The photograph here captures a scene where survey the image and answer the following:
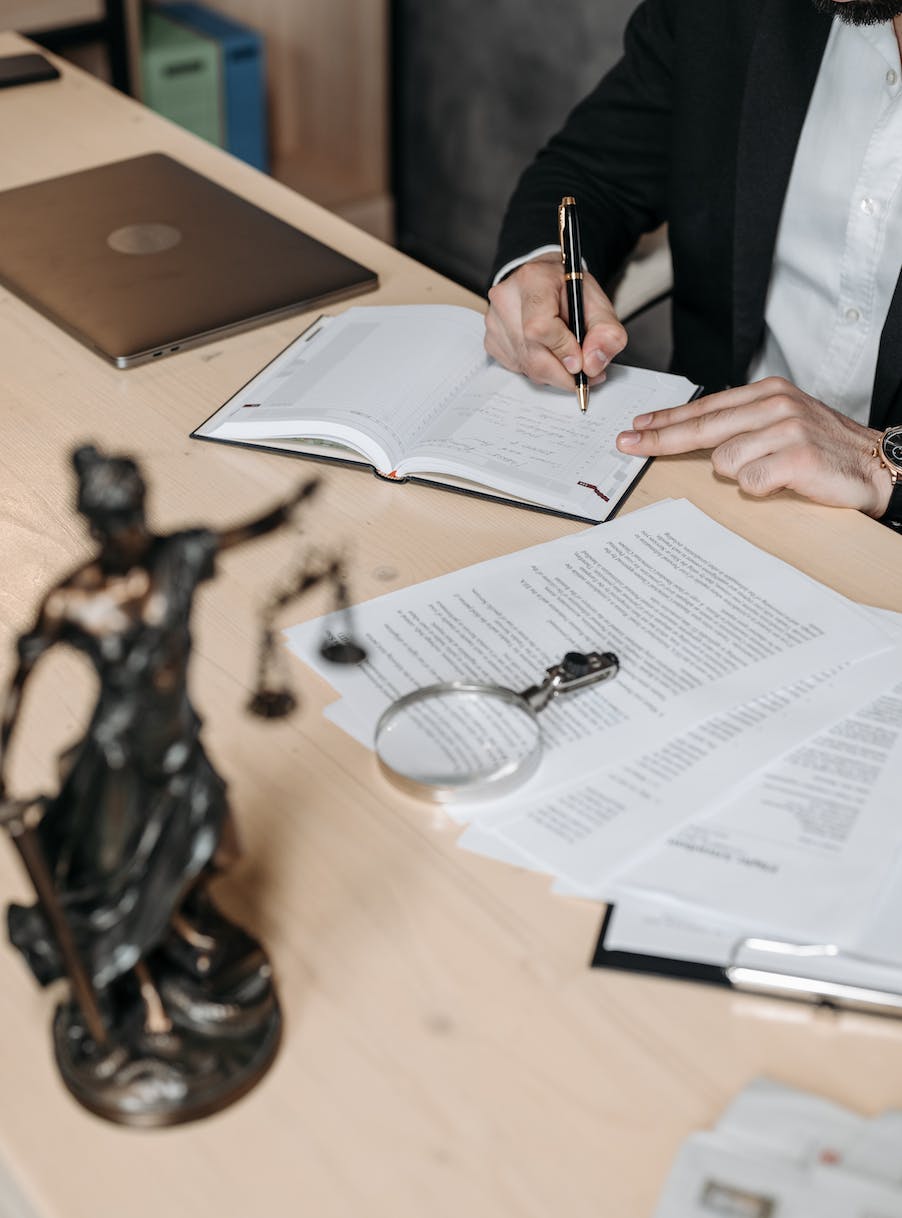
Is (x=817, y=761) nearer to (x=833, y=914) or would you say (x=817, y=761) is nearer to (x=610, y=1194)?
(x=833, y=914)

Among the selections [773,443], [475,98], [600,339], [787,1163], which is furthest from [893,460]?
[475,98]

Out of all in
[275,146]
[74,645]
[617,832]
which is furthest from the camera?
[275,146]

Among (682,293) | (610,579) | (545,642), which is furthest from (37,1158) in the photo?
(682,293)

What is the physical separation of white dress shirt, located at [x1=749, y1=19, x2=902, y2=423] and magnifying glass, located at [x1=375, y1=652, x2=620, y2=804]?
2.84ft

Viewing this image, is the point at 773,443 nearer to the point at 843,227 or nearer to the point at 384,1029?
the point at 843,227

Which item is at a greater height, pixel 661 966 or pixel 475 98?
pixel 661 966

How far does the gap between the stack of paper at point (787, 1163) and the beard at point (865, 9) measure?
3.75 ft

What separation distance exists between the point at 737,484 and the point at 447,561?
0.30 metres

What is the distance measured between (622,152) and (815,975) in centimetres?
129

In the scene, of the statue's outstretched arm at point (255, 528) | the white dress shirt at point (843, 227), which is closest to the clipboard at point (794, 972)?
the statue's outstretched arm at point (255, 528)

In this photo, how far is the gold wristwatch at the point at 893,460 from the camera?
1212mm

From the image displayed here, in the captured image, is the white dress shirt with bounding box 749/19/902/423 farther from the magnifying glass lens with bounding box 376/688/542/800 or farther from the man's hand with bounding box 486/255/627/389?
the magnifying glass lens with bounding box 376/688/542/800

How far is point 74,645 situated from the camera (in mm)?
567

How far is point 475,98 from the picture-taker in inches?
128
